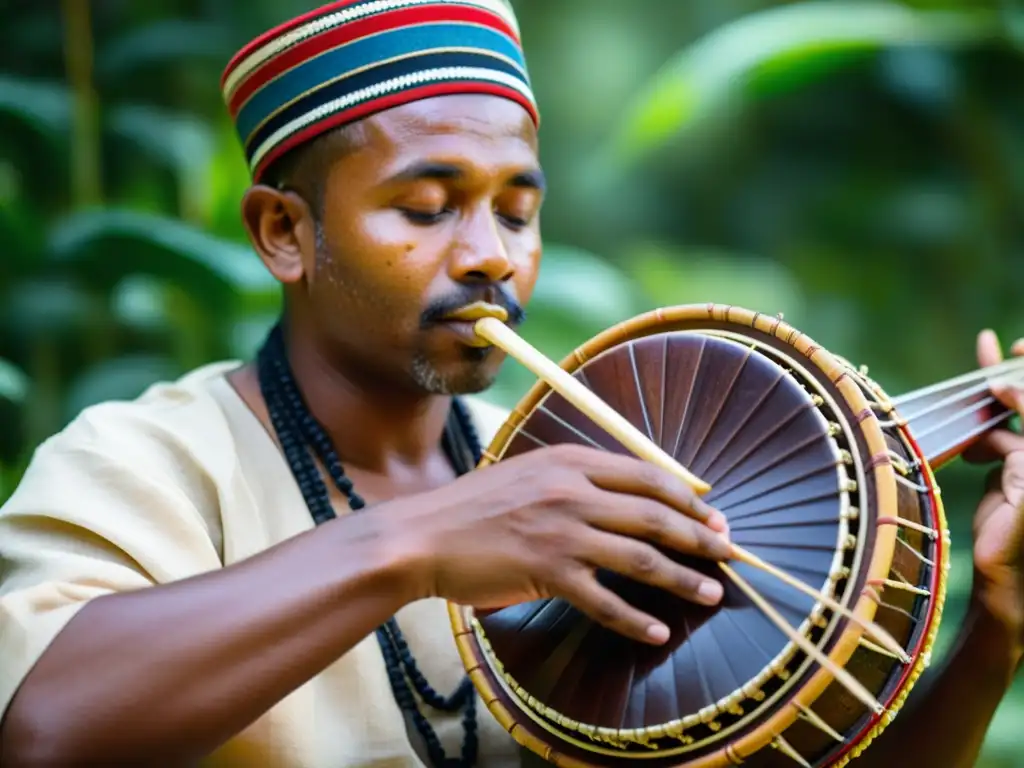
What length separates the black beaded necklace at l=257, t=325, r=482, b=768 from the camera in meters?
1.50

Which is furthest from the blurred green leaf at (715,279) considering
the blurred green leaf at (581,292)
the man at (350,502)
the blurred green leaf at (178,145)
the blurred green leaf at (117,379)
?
the man at (350,502)

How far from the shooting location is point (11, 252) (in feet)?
8.54

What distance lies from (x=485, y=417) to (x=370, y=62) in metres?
0.60

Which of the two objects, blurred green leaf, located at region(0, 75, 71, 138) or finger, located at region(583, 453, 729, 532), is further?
blurred green leaf, located at region(0, 75, 71, 138)

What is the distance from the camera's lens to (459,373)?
5.05 feet

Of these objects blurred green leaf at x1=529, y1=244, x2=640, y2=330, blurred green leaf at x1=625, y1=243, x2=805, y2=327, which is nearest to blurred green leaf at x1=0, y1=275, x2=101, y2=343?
blurred green leaf at x1=529, y1=244, x2=640, y2=330

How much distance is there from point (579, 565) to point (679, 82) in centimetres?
237

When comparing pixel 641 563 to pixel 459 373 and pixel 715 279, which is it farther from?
pixel 715 279

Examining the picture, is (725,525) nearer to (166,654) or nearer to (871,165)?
(166,654)

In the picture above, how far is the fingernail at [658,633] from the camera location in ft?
3.67

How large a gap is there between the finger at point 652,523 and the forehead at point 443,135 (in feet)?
1.90

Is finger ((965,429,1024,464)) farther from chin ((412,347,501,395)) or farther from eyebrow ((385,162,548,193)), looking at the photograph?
eyebrow ((385,162,548,193))

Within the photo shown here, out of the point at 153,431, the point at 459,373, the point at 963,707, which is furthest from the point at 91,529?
the point at 963,707

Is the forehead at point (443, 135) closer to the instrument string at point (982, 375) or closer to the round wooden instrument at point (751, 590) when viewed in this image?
the round wooden instrument at point (751, 590)
